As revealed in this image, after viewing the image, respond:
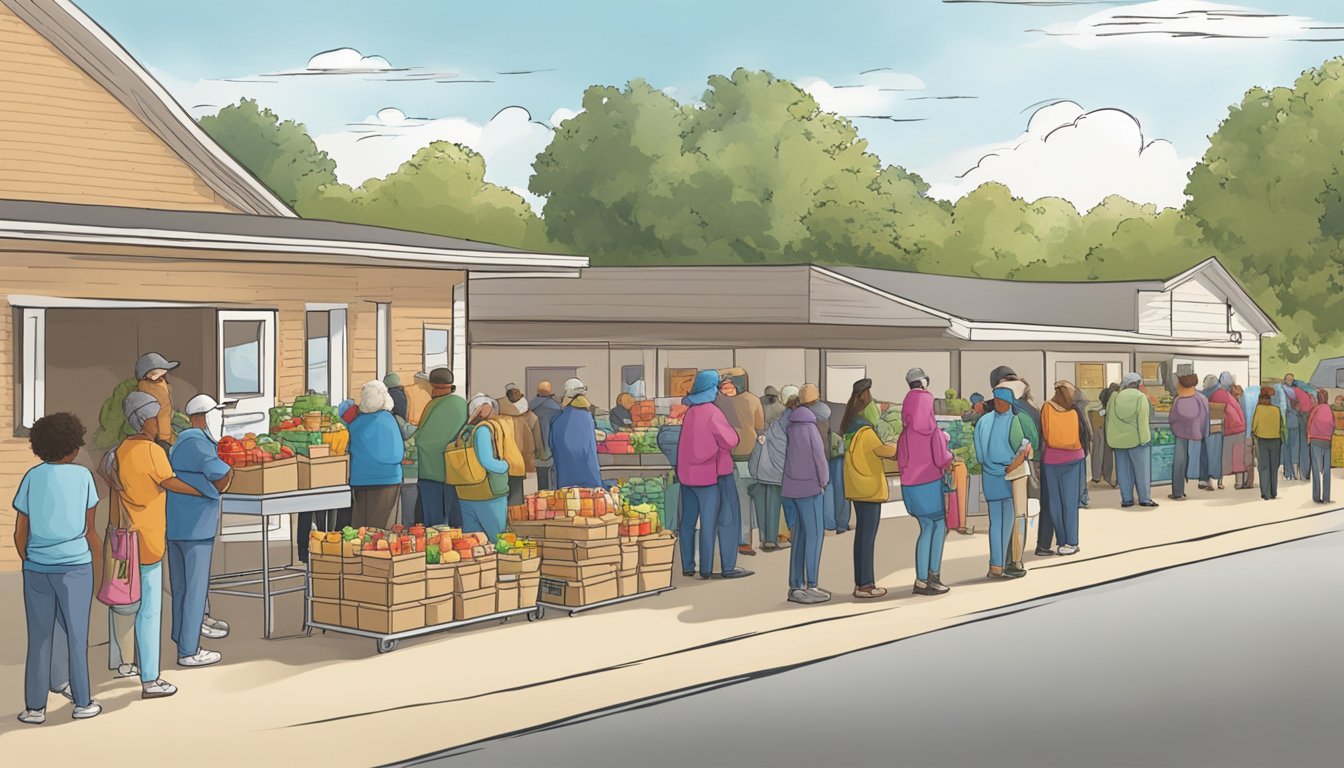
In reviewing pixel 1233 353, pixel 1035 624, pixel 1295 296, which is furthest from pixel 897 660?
pixel 1295 296

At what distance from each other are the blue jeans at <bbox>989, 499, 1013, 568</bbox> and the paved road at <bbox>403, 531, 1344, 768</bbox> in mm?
1900

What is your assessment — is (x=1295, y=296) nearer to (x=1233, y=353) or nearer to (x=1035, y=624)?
(x=1233, y=353)

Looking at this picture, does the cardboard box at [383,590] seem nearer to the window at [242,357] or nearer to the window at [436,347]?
the window at [242,357]

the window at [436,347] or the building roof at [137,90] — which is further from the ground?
the building roof at [137,90]

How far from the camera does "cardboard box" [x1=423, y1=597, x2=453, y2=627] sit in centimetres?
1194

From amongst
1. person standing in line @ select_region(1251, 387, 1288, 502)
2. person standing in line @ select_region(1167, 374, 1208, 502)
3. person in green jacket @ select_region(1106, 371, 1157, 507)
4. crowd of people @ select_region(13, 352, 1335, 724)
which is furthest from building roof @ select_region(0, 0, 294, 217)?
person standing in line @ select_region(1251, 387, 1288, 502)

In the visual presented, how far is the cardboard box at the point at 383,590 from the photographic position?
11625mm

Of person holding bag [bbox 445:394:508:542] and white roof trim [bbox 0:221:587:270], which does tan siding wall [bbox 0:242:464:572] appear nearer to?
white roof trim [bbox 0:221:587:270]

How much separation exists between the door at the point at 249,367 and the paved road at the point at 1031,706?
8.89 m

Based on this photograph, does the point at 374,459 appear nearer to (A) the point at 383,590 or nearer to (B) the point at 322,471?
(B) the point at 322,471

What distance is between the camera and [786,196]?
86938mm

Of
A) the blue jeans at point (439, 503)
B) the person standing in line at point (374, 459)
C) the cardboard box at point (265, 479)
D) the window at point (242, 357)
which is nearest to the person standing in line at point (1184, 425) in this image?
the blue jeans at point (439, 503)

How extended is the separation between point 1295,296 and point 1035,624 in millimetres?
63275

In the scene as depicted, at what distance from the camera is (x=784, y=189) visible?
286 feet
